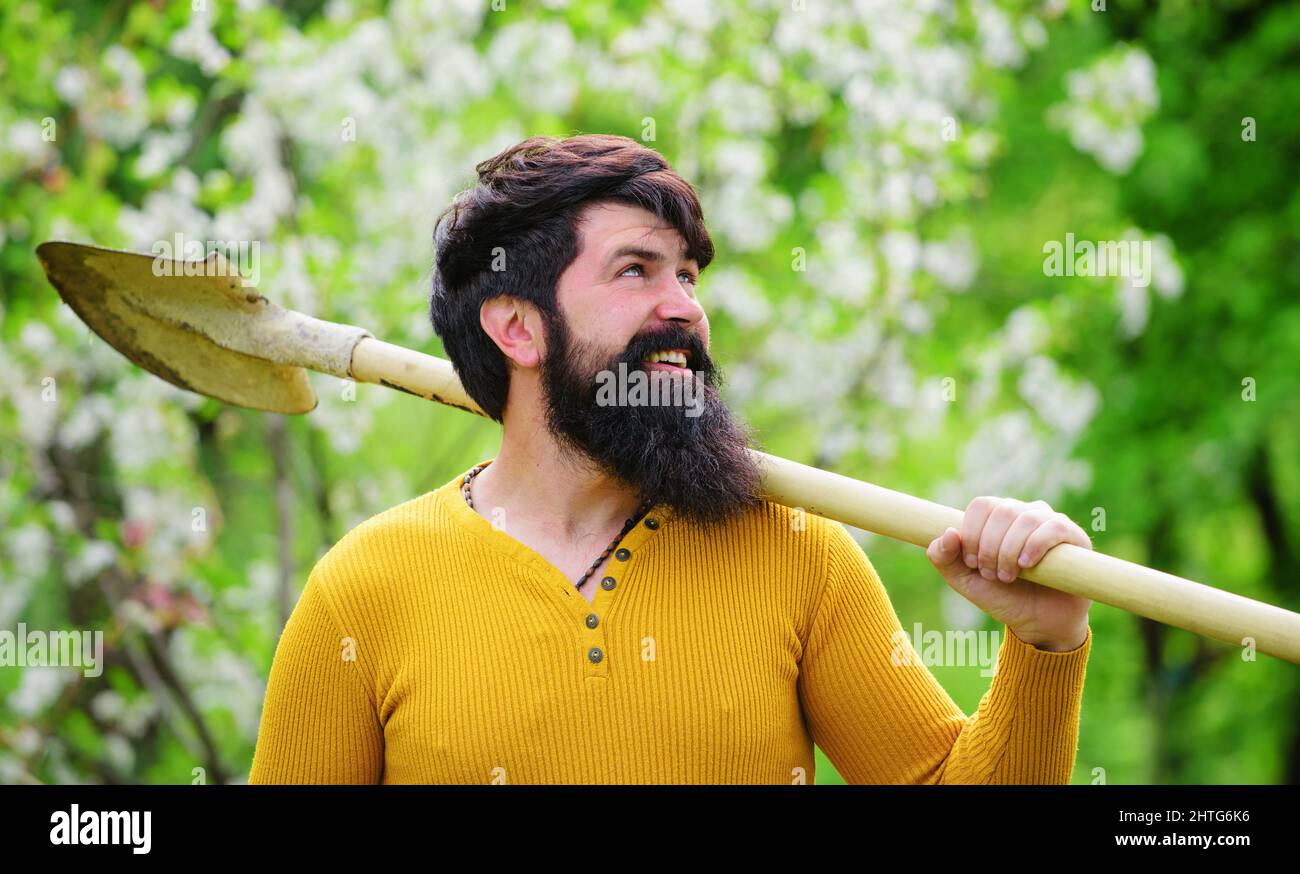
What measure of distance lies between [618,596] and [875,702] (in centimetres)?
49

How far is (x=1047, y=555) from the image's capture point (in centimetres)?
219

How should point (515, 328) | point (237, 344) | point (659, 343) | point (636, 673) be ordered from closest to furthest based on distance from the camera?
1. point (636, 673)
2. point (659, 343)
3. point (515, 328)
4. point (237, 344)

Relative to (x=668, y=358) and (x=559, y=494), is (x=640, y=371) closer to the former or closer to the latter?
(x=668, y=358)

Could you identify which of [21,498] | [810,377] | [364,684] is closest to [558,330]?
[364,684]

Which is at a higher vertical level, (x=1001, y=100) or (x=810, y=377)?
(x=1001, y=100)

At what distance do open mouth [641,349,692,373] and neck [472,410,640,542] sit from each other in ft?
0.73

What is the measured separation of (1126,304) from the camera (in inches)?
236

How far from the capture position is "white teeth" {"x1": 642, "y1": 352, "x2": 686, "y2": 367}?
2.50m

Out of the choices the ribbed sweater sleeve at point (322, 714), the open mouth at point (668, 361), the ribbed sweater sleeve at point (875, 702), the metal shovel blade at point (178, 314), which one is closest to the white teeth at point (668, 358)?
the open mouth at point (668, 361)

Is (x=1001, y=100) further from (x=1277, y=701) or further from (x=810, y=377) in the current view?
(x=1277, y=701)

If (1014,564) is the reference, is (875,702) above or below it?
below

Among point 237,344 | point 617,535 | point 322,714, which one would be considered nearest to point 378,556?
point 322,714

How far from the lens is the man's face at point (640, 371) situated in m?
2.49

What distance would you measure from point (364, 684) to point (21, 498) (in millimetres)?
4145
